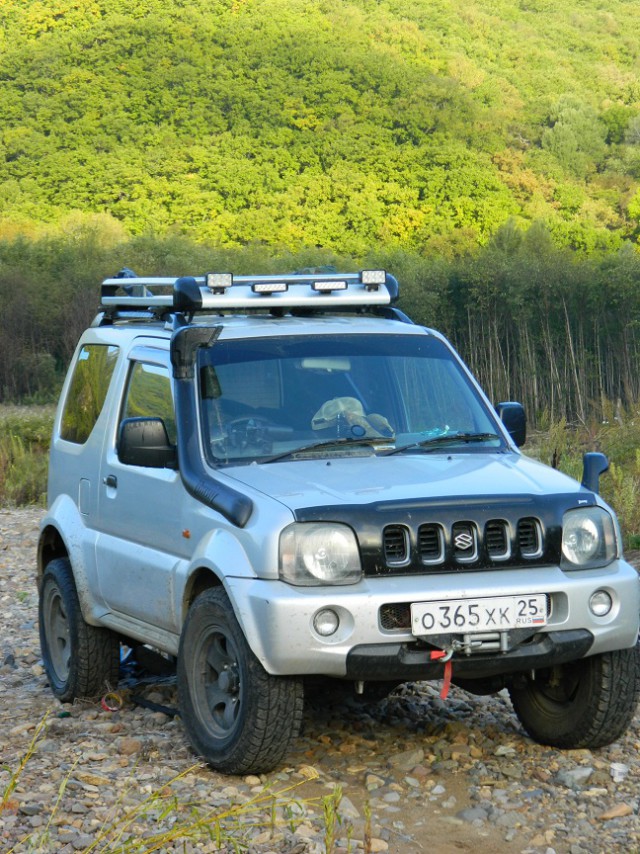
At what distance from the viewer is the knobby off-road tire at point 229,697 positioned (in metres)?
5.21

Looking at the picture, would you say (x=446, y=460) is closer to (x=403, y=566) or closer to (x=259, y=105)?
(x=403, y=566)

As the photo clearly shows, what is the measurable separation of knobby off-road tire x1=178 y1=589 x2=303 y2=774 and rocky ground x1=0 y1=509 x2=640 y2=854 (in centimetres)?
14

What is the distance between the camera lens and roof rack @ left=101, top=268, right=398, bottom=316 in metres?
6.42

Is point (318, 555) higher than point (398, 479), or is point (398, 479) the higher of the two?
point (398, 479)

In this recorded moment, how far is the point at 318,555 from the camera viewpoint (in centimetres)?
513

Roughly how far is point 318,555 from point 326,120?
112922 millimetres

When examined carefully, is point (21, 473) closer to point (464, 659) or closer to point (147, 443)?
point (147, 443)

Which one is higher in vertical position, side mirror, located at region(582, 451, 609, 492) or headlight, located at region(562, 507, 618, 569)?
side mirror, located at region(582, 451, 609, 492)

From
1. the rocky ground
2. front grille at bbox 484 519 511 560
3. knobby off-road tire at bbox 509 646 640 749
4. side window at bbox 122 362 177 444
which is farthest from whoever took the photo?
side window at bbox 122 362 177 444

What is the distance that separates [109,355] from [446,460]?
225 centimetres

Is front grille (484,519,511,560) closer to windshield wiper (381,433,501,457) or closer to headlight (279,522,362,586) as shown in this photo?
headlight (279,522,362,586)

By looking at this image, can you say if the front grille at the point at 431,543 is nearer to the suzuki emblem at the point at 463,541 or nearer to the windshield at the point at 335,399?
the suzuki emblem at the point at 463,541

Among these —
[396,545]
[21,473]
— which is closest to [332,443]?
[396,545]

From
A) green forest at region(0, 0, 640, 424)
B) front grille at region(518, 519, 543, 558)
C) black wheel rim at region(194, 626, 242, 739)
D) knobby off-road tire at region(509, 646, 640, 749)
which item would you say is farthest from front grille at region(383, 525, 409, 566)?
green forest at region(0, 0, 640, 424)
